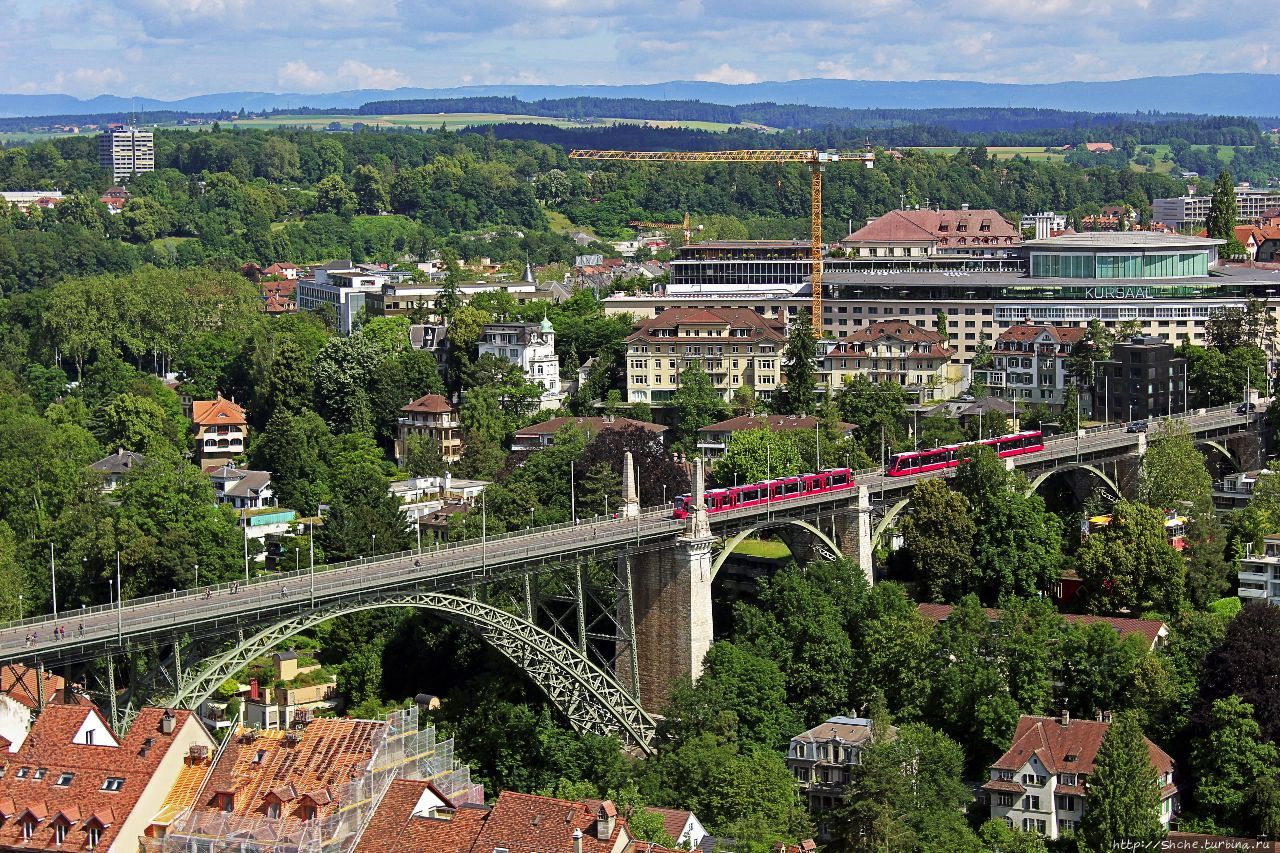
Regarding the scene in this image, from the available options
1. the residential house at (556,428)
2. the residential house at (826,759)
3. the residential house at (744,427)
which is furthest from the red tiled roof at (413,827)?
the residential house at (556,428)

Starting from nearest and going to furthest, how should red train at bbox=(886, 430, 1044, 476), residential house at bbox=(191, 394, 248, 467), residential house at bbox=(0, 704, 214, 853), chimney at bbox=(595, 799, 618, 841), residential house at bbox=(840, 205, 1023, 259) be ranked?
chimney at bbox=(595, 799, 618, 841)
residential house at bbox=(0, 704, 214, 853)
red train at bbox=(886, 430, 1044, 476)
residential house at bbox=(191, 394, 248, 467)
residential house at bbox=(840, 205, 1023, 259)

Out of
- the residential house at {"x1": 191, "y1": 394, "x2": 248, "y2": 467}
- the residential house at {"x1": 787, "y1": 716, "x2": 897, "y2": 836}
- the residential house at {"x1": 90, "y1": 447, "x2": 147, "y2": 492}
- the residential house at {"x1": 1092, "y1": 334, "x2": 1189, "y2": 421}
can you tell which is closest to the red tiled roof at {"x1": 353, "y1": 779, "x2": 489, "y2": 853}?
the residential house at {"x1": 787, "y1": 716, "x2": 897, "y2": 836}

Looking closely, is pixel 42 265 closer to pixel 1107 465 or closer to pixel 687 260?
pixel 687 260

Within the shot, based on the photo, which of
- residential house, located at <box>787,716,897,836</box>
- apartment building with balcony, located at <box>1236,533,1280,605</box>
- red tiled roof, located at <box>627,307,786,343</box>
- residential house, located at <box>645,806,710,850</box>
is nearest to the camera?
residential house, located at <box>645,806,710,850</box>

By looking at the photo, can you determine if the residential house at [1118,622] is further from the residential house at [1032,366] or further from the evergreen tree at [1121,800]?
the residential house at [1032,366]

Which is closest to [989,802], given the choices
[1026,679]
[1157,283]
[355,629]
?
[1026,679]

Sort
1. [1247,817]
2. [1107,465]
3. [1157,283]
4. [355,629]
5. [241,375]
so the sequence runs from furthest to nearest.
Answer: [241,375], [1157,283], [1107,465], [355,629], [1247,817]

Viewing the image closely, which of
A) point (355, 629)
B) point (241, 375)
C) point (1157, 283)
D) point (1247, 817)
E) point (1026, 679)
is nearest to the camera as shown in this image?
point (1247, 817)

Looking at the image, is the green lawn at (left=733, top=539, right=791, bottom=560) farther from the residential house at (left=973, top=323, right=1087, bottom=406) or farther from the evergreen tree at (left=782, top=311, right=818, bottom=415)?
the residential house at (left=973, top=323, right=1087, bottom=406)
